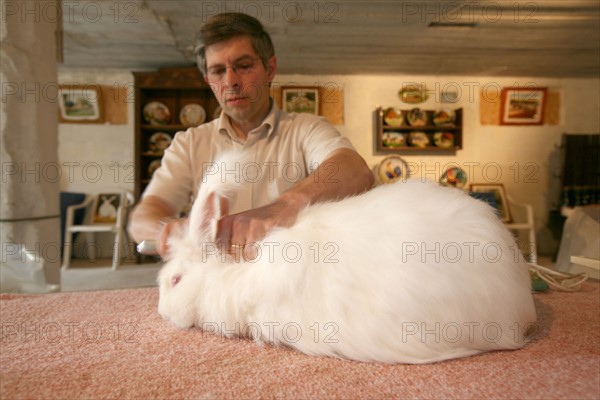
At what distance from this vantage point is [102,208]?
4289 millimetres

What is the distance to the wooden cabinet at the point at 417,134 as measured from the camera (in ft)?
13.9

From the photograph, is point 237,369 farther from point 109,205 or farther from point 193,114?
point 109,205

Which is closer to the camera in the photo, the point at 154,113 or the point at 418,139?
the point at 154,113

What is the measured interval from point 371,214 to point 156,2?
102 inches

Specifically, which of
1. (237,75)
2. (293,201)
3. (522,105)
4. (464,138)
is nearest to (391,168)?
(464,138)

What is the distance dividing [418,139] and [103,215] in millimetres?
3316

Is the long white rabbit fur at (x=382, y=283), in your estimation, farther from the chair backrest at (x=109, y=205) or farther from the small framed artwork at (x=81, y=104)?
the small framed artwork at (x=81, y=104)

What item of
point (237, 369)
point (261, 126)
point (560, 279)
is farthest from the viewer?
point (261, 126)

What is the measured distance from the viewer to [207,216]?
32.0 inches

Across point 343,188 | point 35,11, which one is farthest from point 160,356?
point 35,11

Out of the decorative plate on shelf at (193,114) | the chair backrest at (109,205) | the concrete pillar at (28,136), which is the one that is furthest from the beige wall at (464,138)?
the concrete pillar at (28,136)

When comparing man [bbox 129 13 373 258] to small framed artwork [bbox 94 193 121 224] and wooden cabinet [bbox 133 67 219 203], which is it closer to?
wooden cabinet [bbox 133 67 219 203]

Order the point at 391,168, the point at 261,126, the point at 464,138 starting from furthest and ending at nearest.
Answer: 1. the point at 464,138
2. the point at 391,168
3. the point at 261,126

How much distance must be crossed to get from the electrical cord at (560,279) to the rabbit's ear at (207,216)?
0.94 m
